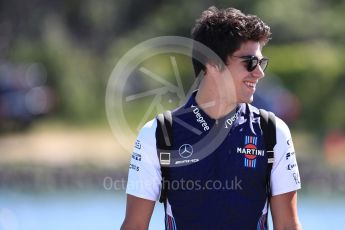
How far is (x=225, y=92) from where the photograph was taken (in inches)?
153

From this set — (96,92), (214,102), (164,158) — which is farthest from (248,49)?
(96,92)

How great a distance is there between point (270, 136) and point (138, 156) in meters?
0.58

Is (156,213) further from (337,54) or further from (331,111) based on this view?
(337,54)

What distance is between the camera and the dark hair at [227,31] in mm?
3785

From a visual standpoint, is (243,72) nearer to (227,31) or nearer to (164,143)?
(227,31)

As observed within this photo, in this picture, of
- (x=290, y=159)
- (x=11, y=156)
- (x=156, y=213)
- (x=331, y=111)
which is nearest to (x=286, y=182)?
(x=290, y=159)

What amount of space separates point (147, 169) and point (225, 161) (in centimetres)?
34

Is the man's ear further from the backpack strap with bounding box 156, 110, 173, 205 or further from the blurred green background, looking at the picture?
the blurred green background

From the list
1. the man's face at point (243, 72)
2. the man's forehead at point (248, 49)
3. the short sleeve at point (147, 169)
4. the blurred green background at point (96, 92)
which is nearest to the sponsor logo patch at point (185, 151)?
the short sleeve at point (147, 169)

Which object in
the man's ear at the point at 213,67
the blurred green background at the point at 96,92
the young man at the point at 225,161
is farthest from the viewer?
the blurred green background at the point at 96,92

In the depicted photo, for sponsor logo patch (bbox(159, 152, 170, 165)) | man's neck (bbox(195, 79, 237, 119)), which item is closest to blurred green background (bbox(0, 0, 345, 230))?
man's neck (bbox(195, 79, 237, 119))

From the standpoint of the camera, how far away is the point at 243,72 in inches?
151

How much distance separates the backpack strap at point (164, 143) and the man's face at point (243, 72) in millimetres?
327

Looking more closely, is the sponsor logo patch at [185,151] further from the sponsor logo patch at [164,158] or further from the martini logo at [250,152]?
the martini logo at [250,152]
